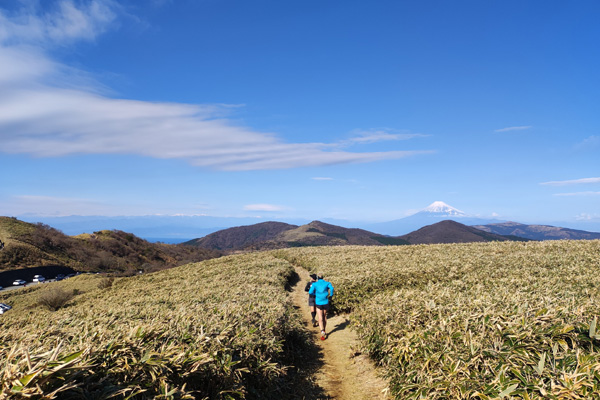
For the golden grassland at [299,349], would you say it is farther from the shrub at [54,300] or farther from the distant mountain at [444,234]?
the distant mountain at [444,234]

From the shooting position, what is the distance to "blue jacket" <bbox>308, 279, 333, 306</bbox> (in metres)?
11.2

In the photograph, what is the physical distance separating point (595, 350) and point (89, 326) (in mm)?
8582

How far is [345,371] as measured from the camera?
26.8ft

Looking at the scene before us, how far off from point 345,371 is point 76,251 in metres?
85.4

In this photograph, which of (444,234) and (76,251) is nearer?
(76,251)

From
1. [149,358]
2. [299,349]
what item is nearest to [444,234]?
[299,349]

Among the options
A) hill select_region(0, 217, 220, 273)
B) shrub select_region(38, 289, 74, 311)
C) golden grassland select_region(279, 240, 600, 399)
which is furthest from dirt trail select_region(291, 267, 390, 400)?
hill select_region(0, 217, 220, 273)

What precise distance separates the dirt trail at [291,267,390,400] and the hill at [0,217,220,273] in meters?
50.1

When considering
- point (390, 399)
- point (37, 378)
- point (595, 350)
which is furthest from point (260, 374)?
point (595, 350)

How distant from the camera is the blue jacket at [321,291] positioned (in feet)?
36.9

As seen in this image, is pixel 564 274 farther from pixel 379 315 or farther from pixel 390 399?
pixel 390 399

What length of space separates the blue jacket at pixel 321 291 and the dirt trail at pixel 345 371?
1335 mm

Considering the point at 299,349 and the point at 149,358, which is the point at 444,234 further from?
the point at 149,358

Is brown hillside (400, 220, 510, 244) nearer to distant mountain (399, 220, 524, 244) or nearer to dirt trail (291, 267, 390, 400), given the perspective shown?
distant mountain (399, 220, 524, 244)
